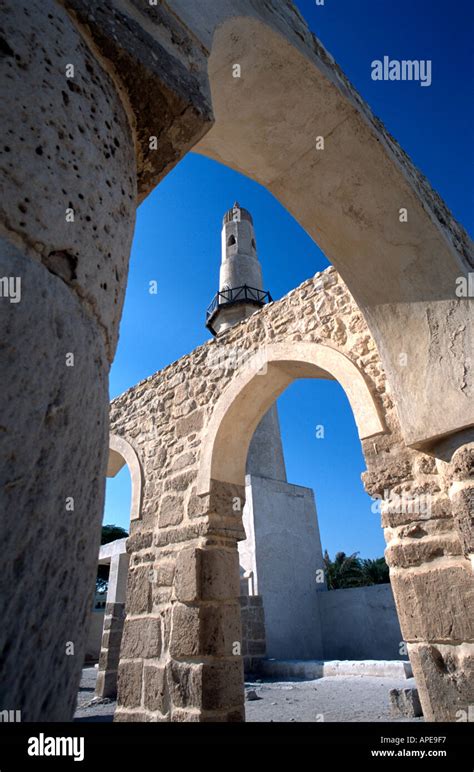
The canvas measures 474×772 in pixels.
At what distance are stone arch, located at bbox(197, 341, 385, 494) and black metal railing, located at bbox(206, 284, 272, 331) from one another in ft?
35.0

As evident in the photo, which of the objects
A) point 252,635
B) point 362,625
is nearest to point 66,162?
point 252,635

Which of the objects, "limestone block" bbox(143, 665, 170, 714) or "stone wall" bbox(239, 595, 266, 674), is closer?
"limestone block" bbox(143, 665, 170, 714)

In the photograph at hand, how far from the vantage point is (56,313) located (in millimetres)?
712

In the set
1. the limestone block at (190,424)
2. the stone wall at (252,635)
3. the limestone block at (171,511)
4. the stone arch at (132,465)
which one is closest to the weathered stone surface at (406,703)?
the limestone block at (171,511)

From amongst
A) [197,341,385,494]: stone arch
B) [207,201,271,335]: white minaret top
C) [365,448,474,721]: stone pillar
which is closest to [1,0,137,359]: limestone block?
[365,448,474,721]: stone pillar

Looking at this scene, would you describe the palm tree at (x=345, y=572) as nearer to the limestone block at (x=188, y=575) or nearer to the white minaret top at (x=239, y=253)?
the white minaret top at (x=239, y=253)

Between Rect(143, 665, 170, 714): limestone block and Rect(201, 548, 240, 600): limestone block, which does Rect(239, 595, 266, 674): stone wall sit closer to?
Rect(143, 665, 170, 714): limestone block

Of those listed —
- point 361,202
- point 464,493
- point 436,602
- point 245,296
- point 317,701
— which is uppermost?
point 245,296

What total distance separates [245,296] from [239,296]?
27 cm

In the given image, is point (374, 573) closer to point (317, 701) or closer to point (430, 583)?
point (317, 701)

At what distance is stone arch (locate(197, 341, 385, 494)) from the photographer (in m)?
4.34

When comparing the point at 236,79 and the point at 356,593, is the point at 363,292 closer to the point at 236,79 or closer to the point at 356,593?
the point at 236,79

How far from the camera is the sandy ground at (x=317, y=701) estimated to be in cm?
478

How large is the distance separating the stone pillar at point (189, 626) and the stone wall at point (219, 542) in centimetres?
1
